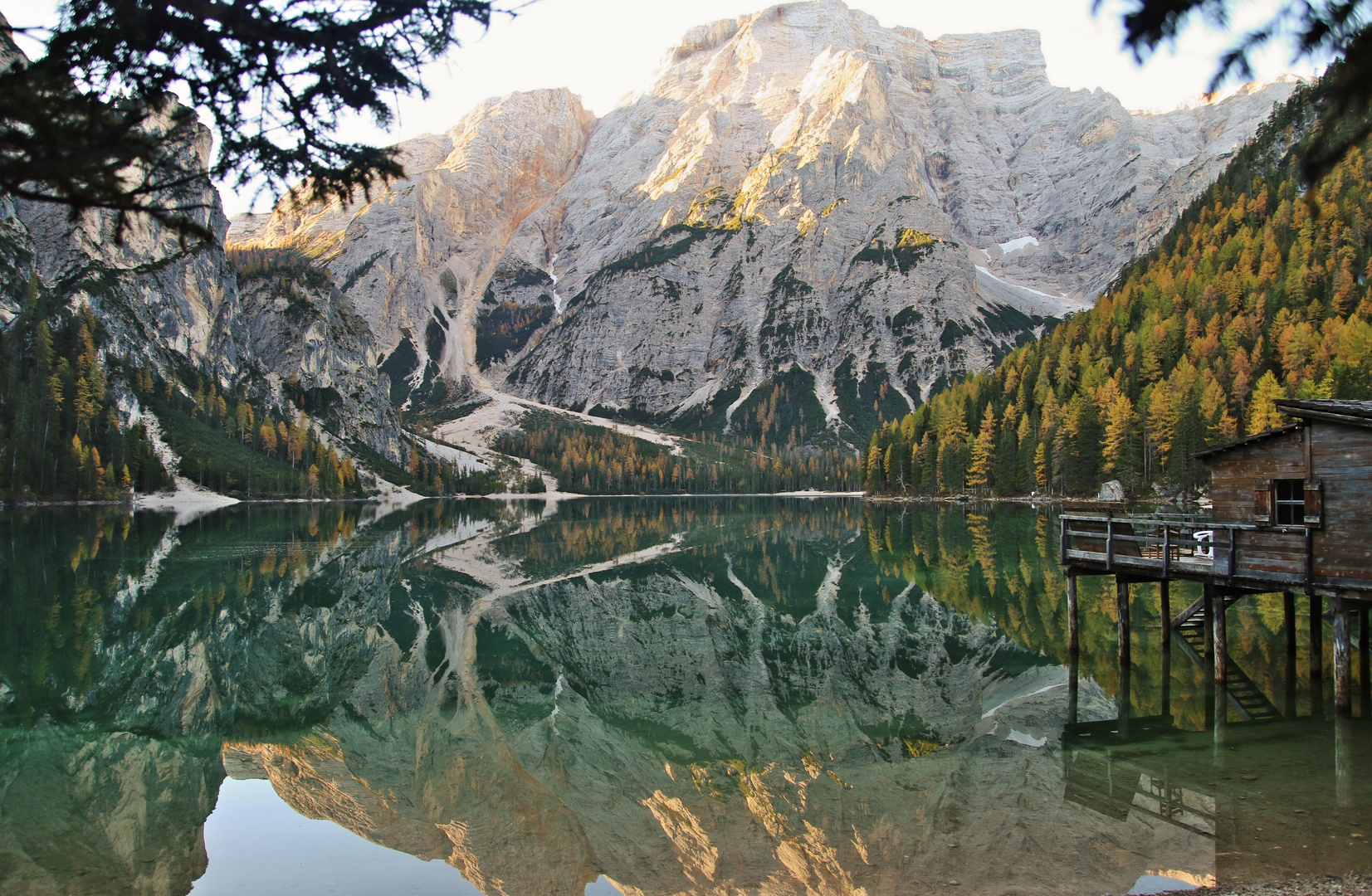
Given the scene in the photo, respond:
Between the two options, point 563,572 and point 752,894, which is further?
point 563,572

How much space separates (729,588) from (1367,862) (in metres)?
33.6

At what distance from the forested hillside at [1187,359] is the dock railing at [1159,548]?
70.0 metres

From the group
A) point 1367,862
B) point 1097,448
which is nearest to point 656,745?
point 1367,862

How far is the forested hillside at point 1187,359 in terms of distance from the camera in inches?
3442

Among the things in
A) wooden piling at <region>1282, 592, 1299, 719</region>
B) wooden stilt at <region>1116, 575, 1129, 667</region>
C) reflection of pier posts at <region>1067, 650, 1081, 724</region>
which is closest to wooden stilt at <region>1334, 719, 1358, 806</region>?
wooden piling at <region>1282, 592, 1299, 719</region>

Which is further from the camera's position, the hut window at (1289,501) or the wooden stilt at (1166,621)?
the wooden stilt at (1166,621)

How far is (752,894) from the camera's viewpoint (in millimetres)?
11758

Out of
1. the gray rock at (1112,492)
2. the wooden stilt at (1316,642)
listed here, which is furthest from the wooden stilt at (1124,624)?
the gray rock at (1112,492)

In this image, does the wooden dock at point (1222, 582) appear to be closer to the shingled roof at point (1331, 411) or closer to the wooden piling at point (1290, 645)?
the wooden piling at point (1290, 645)

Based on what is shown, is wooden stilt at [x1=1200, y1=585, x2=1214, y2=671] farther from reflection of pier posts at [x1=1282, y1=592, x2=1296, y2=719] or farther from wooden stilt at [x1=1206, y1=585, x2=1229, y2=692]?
reflection of pier posts at [x1=1282, y1=592, x2=1296, y2=719]

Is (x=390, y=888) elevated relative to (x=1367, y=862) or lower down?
lower down

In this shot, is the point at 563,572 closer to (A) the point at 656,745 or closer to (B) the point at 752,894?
(A) the point at 656,745

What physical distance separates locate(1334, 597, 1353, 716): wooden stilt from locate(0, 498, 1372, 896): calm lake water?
16.9 inches

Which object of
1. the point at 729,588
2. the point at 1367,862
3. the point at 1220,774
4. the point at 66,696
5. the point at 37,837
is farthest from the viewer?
the point at 729,588
